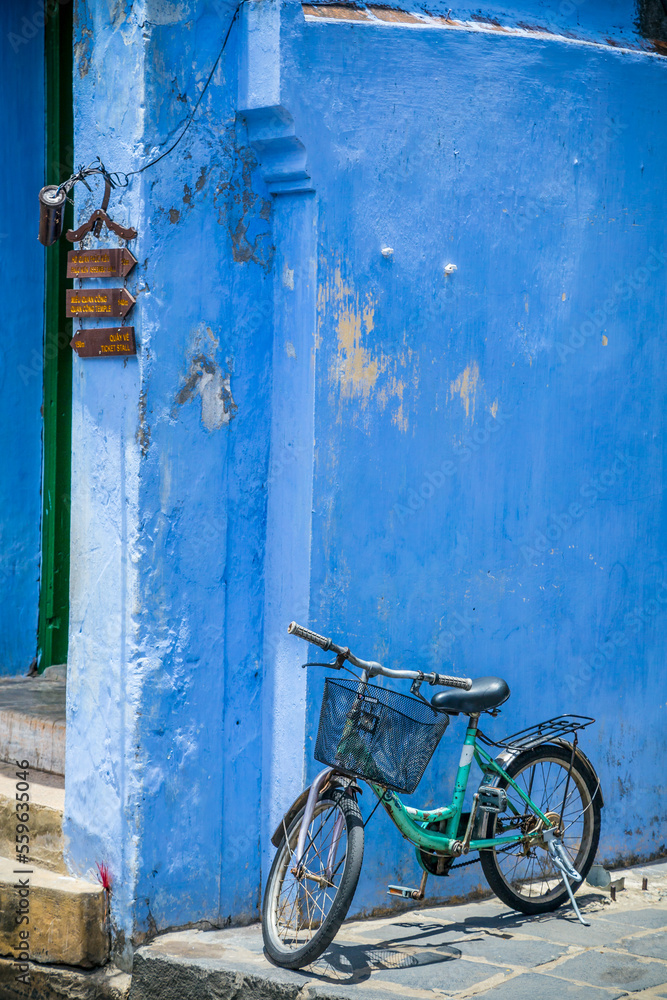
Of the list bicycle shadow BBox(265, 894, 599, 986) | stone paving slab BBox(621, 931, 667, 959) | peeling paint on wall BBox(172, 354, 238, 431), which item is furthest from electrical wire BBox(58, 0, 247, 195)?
stone paving slab BBox(621, 931, 667, 959)

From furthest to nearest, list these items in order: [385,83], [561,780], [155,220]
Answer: [561,780], [385,83], [155,220]

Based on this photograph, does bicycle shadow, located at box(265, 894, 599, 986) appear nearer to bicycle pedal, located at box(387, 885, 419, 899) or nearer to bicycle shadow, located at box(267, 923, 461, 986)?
bicycle shadow, located at box(267, 923, 461, 986)

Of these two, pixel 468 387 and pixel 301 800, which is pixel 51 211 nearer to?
pixel 468 387

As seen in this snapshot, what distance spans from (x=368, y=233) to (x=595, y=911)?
314cm

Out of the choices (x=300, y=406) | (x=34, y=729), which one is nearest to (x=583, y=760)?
(x=300, y=406)

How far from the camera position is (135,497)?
4496 millimetres

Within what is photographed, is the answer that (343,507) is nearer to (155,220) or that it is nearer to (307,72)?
(155,220)

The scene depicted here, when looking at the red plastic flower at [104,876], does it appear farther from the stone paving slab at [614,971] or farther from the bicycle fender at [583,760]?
the bicycle fender at [583,760]

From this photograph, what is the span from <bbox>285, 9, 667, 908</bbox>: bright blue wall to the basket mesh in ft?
1.50

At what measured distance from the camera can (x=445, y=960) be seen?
4.32 m

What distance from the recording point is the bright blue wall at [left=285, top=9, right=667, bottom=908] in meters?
4.74

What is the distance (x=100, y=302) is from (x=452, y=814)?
8.35 feet

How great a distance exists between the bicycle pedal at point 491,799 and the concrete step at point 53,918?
62.7 inches

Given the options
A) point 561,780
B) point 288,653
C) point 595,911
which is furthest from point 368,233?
point 595,911
